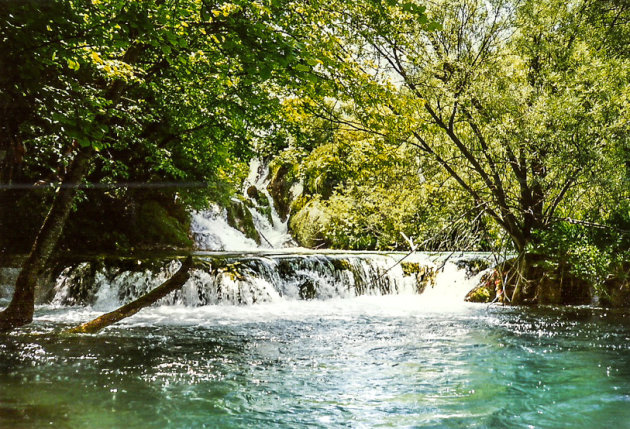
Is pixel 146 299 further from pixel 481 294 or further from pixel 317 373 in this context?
pixel 481 294

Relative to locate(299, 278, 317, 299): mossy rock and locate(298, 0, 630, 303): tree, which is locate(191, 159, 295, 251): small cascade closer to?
locate(299, 278, 317, 299): mossy rock

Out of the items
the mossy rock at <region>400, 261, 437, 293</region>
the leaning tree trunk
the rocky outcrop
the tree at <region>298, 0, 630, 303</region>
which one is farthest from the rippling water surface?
the mossy rock at <region>400, 261, 437, 293</region>

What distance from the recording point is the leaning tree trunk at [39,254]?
6.32 meters

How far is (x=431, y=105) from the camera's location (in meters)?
10.9

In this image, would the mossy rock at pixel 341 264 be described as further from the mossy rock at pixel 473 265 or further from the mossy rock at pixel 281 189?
the mossy rock at pixel 281 189

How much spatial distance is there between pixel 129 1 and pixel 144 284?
8.22 m

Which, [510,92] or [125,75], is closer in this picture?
[125,75]

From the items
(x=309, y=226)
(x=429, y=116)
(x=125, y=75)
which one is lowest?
(x=309, y=226)

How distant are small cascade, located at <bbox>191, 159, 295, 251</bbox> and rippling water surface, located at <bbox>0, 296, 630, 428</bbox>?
12264 mm

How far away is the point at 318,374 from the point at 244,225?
18834 mm

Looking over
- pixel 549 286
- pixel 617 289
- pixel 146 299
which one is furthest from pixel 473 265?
pixel 146 299

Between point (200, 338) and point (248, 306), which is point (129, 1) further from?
point (248, 306)

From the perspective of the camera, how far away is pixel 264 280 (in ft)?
40.1

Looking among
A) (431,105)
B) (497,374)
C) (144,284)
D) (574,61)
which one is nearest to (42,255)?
(144,284)
